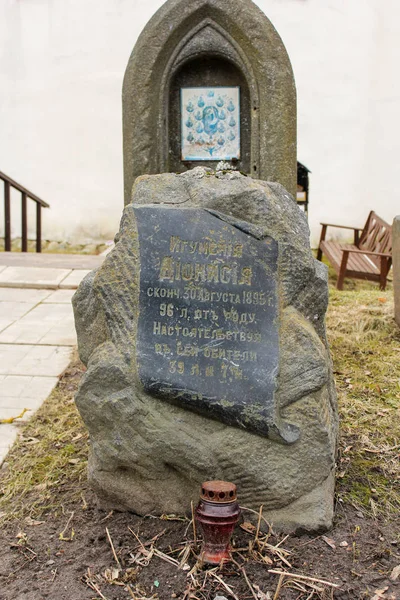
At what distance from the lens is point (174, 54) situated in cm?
448

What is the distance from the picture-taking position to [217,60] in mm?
4602

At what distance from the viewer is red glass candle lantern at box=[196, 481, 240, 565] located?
95.2 inches

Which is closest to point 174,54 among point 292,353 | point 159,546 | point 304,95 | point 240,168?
point 240,168

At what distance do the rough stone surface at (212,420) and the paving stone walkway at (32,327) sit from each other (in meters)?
0.97

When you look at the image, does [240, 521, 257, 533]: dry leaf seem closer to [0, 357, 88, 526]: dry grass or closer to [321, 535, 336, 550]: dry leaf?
[321, 535, 336, 550]: dry leaf

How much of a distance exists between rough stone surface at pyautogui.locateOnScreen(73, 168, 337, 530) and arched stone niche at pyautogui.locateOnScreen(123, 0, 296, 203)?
5.61 ft

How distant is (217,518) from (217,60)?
309 centimetres

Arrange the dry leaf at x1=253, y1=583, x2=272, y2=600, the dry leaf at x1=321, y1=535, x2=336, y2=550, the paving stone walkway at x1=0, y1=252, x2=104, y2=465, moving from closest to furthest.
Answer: the dry leaf at x1=253, y1=583, x2=272, y2=600 → the dry leaf at x1=321, y1=535, x2=336, y2=550 → the paving stone walkway at x1=0, y1=252, x2=104, y2=465

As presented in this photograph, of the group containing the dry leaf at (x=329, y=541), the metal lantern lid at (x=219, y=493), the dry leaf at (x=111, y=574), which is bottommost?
the dry leaf at (x=111, y=574)

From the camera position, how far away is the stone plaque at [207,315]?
2.65 metres

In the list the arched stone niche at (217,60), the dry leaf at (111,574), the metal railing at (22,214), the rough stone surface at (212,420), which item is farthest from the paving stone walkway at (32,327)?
the arched stone niche at (217,60)

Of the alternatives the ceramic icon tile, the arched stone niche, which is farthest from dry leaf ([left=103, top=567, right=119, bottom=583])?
the ceramic icon tile

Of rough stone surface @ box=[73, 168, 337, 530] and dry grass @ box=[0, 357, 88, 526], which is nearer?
rough stone surface @ box=[73, 168, 337, 530]

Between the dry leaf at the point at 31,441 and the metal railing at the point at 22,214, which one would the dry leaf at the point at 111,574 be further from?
the metal railing at the point at 22,214
